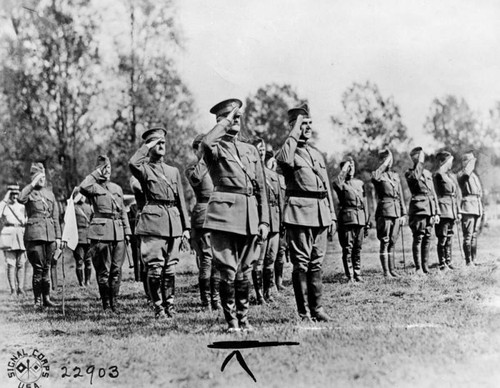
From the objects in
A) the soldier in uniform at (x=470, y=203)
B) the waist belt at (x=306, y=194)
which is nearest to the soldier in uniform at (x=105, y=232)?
the waist belt at (x=306, y=194)

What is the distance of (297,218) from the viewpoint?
6.39 m

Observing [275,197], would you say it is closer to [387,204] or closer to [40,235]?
[387,204]

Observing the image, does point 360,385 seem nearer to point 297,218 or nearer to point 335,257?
point 297,218

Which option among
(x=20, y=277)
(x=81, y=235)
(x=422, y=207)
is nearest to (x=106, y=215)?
(x=20, y=277)

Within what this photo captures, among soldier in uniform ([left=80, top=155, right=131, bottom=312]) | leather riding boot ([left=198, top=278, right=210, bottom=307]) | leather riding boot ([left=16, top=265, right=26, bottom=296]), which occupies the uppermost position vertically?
soldier in uniform ([left=80, top=155, right=131, bottom=312])

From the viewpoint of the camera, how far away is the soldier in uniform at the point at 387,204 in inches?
396

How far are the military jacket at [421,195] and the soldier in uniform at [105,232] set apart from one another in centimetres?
494

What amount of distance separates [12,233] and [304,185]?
5.60 meters

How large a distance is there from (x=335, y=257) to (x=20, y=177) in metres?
6.55

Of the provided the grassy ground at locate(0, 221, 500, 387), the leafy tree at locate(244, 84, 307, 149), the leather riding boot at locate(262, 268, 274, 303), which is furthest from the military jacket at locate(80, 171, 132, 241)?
the leafy tree at locate(244, 84, 307, 149)

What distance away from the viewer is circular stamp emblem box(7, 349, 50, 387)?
5523mm

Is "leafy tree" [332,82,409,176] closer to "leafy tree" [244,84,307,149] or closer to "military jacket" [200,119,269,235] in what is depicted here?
"leafy tree" [244,84,307,149]

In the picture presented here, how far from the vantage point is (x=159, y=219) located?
7102 millimetres

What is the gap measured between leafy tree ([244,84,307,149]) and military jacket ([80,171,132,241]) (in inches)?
83.3
